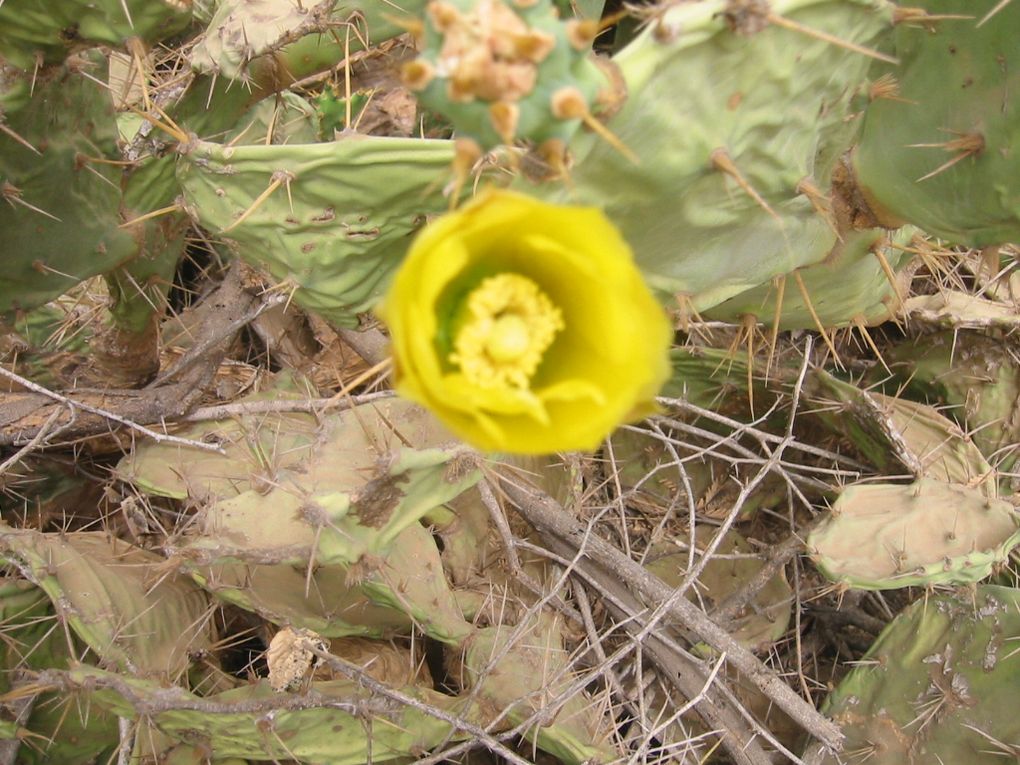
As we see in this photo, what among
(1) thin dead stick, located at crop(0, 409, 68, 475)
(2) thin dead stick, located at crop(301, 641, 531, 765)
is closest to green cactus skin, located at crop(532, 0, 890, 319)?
(2) thin dead stick, located at crop(301, 641, 531, 765)

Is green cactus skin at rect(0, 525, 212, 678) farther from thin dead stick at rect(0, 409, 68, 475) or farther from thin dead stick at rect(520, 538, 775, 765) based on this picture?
thin dead stick at rect(520, 538, 775, 765)

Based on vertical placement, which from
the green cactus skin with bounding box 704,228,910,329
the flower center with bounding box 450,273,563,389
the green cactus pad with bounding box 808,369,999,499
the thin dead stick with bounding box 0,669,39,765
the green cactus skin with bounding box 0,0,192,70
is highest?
the green cactus skin with bounding box 0,0,192,70

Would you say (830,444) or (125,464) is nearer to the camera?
(125,464)

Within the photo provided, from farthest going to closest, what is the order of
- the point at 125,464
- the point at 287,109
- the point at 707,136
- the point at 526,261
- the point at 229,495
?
1. the point at 287,109
2. the point at 125,464
3. the point at 229,495
4. the point at 707,136
5. the point at 526,261

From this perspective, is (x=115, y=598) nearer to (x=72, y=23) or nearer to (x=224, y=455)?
(x=224, y=455)

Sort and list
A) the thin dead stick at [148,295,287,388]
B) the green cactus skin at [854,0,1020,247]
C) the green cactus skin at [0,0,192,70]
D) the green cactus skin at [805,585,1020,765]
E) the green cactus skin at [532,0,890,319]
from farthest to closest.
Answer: the thin dead stick at [148,295,287,388] → the green cactus skin at [805,585,1020,765] → the green cactus skin at [0,0,192,70] → the green cactus skin at [854,0,1020,247] → the green cactus skin at [532,0,890,319]

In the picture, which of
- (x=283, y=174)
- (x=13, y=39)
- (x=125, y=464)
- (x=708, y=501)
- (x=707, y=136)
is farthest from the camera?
(x=708, y=501)

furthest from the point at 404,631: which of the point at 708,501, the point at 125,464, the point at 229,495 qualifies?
the point at 708,501

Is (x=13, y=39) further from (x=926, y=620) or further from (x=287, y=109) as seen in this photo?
(x=926, y=620)
